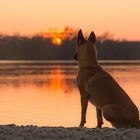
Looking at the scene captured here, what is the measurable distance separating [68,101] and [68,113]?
734 centimetres

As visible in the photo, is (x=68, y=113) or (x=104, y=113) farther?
(x=68, y=113)

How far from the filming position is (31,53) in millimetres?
170125

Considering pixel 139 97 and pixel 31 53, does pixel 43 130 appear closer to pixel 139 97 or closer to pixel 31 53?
pixel 139 97

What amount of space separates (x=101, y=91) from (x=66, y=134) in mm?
2392

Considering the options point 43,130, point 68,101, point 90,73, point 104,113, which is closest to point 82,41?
point 90,73

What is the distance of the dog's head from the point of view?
491 inches

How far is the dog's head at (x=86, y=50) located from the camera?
1248 centimetres

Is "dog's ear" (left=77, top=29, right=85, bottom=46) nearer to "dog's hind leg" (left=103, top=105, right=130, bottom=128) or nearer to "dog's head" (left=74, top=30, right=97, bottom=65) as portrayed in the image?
"dog's head" (left=74, top=30, right=97, bottom=65)

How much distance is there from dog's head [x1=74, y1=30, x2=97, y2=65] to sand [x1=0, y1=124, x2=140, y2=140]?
3.06 metres

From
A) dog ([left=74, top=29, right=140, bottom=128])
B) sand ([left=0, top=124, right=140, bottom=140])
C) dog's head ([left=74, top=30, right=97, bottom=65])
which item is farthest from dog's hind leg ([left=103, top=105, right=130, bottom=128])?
dog's head ([left=74, top=30, right=97, bottom=65])

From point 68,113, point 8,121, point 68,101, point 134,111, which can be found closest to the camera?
point 134,111

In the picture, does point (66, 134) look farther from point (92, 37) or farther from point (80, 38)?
point (92, 37)

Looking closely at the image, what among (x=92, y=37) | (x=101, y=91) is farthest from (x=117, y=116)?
(x=92, y=37)

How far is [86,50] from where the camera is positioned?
12516 millimetres
